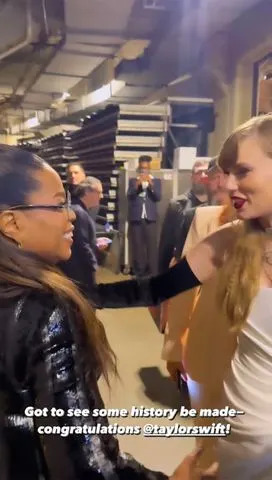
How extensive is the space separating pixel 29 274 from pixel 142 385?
146 cm

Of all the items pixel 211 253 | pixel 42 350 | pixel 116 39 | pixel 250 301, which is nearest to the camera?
pixel 42 350

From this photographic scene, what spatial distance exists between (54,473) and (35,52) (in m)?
4.42

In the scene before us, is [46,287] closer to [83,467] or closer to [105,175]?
[83,467]

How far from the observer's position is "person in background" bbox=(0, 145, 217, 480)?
46 cm

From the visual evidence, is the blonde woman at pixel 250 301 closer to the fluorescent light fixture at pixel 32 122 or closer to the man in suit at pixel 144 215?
the man in suit at pixel 144 215

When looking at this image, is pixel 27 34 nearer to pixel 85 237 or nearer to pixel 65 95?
pixel 85 237

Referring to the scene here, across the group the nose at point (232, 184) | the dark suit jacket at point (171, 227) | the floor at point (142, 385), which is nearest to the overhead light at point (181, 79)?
the floor at point (142, 385)

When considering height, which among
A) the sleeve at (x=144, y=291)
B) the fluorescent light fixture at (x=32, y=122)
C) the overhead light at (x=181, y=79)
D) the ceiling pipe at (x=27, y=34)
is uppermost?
the ceiling pipe at (x=27, y=34)

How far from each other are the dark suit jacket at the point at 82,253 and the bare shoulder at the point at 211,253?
520 mm

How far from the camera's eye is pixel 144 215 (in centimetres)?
388

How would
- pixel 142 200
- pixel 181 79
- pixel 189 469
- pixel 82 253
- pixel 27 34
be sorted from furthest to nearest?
pixel 181 79 → pixel 142 200 → pixel 27 34 → pixel 82 253 → pixel 189 469

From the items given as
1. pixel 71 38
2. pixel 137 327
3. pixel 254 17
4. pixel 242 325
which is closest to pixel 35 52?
pixel 71 38

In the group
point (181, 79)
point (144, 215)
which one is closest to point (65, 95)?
point (181, 79)

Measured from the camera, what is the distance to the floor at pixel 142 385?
3.83 feet
